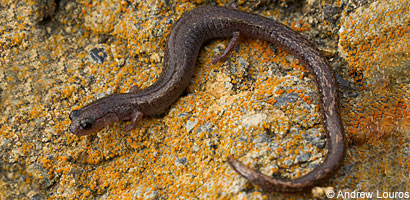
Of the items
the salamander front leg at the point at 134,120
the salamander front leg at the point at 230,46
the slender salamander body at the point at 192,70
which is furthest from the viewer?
the salamander front leg at the point at 230,46

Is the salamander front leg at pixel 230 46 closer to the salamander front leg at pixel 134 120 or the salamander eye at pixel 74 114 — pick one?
the salamander front leg at pixel 134 120

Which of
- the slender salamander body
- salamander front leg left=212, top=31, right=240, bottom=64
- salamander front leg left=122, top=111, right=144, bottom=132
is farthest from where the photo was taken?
salamander front leg left=212, top=31, right=240, bottom=64

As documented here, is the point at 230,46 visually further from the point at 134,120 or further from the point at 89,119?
the point at 89,119

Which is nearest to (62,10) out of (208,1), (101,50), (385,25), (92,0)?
(92,0)

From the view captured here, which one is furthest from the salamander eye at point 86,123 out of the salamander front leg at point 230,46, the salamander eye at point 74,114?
the salamander front leg at point 230,46

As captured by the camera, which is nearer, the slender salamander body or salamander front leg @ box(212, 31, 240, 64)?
the slender salamander body

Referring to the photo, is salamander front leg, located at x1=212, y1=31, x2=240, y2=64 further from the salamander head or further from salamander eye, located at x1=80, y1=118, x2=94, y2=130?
salamander eye, located at x1=80, y1=118, x2=94, y2=130

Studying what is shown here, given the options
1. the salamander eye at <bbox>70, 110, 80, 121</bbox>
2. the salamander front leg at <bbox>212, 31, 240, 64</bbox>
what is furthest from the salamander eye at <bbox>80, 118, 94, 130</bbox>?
the salamander front leg at <bbox>212, 31, 240, 64</bbox>

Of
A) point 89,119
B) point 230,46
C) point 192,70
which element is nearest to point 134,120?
point 89,119
